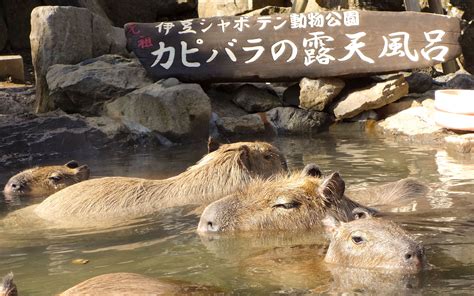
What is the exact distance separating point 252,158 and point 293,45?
16.3ft

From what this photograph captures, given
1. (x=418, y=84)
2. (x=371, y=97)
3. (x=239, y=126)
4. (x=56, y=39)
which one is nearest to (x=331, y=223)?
(x=239, y=126)

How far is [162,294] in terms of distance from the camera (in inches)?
159

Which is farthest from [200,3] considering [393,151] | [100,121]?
[393,151]

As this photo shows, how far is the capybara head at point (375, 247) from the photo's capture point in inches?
183

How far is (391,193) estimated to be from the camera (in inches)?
264

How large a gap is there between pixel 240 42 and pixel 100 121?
224 cm

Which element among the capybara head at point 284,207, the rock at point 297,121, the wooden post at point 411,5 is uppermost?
the wooden post at point 411,5

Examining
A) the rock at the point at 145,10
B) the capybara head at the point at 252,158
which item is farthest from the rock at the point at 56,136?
the rock at the point at 145,10

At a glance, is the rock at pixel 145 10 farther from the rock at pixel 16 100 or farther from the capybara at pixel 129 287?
the capybara at pixel 129 287

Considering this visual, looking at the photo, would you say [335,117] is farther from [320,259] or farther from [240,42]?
[320,259]

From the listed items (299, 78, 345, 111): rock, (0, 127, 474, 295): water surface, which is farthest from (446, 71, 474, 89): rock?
(0, 127, 474, 295): water surface

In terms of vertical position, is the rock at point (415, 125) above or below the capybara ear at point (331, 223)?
below

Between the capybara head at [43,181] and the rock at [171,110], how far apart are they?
2728 mm

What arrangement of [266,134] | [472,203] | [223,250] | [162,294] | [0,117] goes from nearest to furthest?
[162,294], [223,250], [472,203], [0,117], [266,134]
